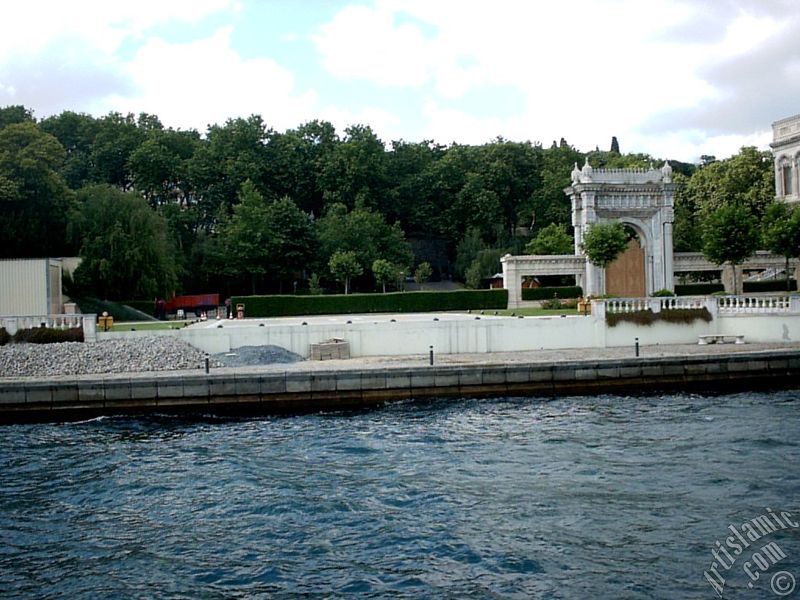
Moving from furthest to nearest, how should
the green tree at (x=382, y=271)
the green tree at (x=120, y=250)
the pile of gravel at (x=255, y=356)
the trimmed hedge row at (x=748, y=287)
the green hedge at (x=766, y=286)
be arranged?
A: the green tree at (x=382, y=271), the green hedge at (x=766, y=286), the trimmed hedge row at (x=748, y=287), the green tree at (x=120, y=250), the pile of gravel at (x=255, y=356)

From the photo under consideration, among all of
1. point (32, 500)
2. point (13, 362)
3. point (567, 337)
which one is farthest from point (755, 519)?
point (13, 362)

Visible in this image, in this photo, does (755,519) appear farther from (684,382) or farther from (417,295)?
(417,295)

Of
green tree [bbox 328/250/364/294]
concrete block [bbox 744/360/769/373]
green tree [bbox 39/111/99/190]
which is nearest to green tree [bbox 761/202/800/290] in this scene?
concrete block [bbox 744/360/769/373]

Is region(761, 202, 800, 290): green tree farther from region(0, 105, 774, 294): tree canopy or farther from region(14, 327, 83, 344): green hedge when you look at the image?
region(14, 327, 83, 344): green hedge

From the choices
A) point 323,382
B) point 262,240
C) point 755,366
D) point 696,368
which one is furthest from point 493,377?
point 262,240

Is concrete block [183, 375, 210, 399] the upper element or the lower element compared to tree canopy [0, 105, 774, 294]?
lower

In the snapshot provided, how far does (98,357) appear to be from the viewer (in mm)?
24516

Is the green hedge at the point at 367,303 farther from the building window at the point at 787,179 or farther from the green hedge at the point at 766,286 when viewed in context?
the building window at the point at 787,179

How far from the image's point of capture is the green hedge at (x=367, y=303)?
42156mm

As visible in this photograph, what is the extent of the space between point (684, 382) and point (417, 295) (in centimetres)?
2200

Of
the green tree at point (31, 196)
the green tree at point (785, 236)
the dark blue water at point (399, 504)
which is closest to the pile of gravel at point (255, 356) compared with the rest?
the dark blue water at point (399, 504)

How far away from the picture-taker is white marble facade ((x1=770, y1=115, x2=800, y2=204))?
58.3m

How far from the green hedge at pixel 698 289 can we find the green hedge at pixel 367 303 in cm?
1302

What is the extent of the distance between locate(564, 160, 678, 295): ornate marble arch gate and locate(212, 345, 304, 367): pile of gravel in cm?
2607
